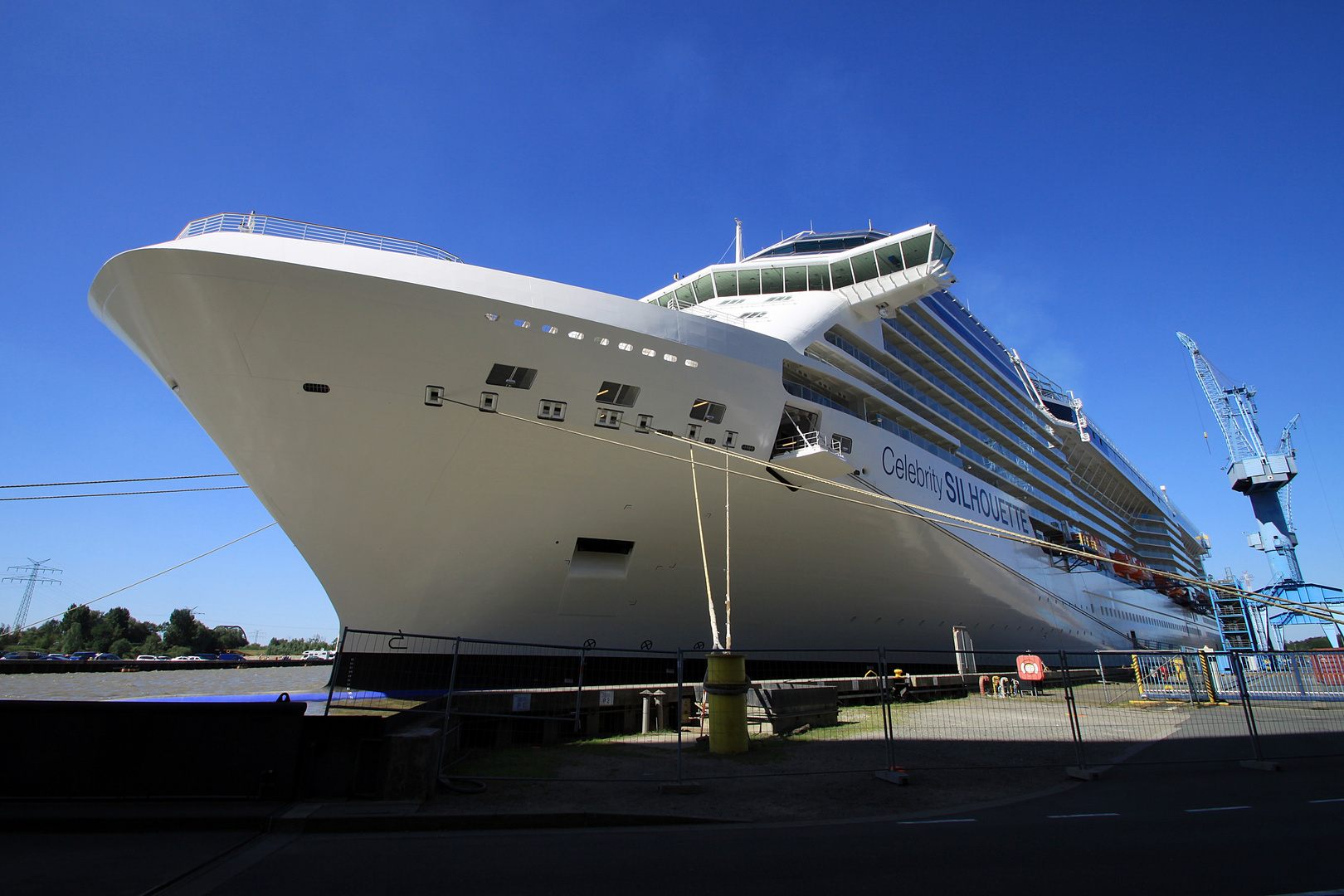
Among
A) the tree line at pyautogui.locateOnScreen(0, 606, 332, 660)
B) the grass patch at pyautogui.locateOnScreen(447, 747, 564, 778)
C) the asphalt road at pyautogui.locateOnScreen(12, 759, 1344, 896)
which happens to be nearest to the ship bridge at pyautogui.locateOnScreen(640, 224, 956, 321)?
the grass patch at pyautogui.locateOnScreen(447, 747, 564, 778)

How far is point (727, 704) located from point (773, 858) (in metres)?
3.32

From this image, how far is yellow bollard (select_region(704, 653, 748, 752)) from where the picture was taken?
23.7ft

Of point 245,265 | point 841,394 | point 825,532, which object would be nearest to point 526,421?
point 245,265

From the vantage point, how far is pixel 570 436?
10414 mm

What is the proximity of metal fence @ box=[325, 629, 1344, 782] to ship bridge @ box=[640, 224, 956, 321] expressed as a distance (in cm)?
819

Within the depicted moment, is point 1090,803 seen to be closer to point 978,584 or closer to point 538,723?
point 538,723

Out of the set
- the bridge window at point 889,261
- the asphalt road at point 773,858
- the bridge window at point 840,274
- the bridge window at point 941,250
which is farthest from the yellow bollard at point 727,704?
the bridge window at point 840,274

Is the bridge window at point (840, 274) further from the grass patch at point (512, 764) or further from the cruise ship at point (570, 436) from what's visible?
the grass patch at point (512, 764)

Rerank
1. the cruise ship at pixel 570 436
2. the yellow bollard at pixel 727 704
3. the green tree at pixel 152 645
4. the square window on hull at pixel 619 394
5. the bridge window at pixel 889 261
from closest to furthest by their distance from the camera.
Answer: the yellow bollard at pixel 727 704 → the cruise ship at pixel 570 436 → the square window on hull at pixel 619 394 → the bridge window at pixel 889 261 → the green tree at pixel 152 645

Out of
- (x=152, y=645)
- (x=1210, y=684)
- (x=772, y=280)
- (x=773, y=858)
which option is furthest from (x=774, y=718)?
(x=152, y=645)

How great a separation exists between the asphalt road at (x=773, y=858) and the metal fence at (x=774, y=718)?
133 cm

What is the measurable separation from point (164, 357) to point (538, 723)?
7571mm

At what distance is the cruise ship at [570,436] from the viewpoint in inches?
354

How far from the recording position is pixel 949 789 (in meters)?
5.89
